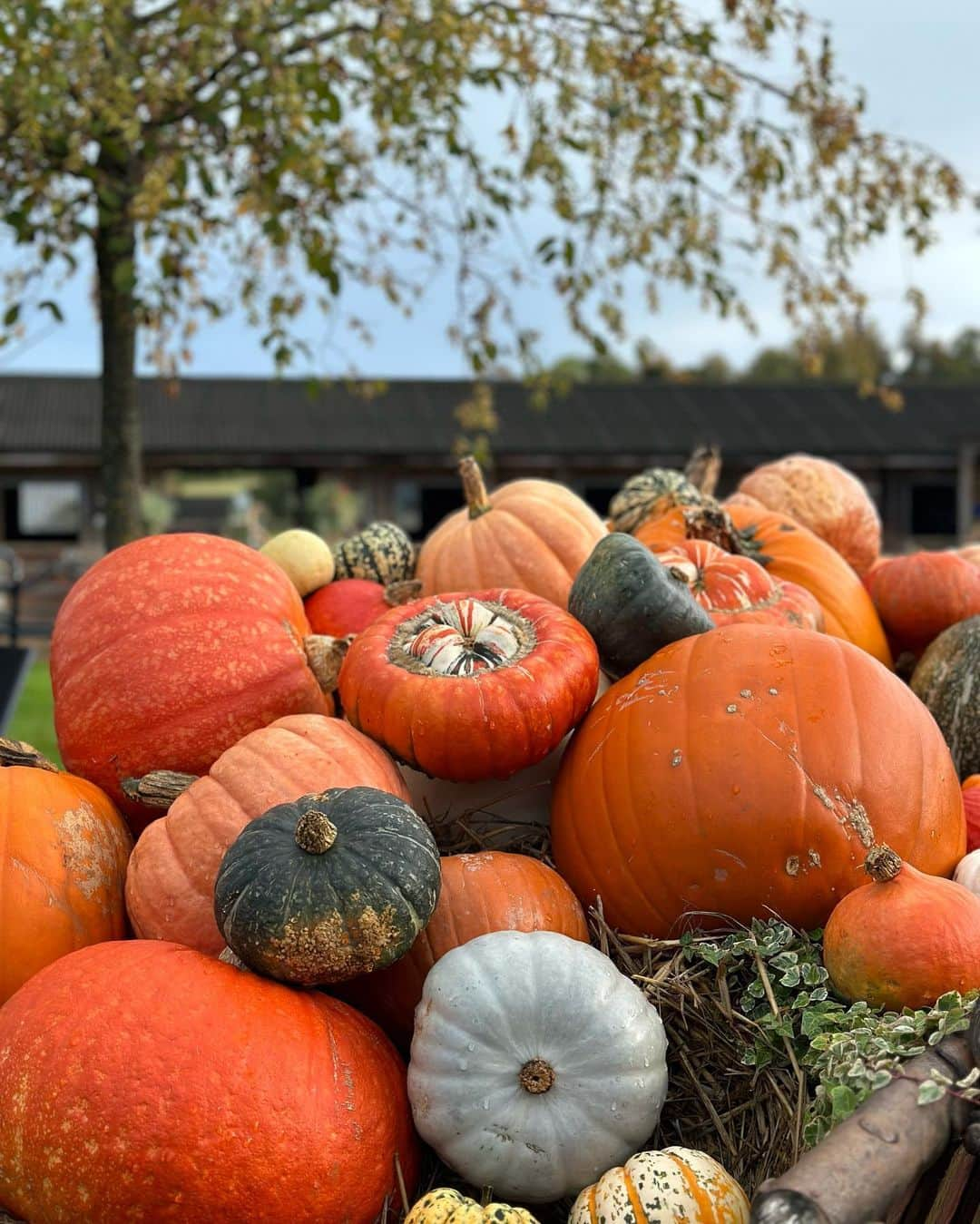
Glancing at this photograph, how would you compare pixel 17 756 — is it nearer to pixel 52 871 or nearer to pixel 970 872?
pixel 52 871

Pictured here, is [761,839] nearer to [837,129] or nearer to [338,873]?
[338,873]

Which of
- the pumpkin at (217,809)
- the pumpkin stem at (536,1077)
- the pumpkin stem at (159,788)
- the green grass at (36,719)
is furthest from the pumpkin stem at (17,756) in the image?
the green grass at (36,719)

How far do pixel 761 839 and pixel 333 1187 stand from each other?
1054 millimetres

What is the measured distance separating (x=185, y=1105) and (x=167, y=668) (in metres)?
1.22

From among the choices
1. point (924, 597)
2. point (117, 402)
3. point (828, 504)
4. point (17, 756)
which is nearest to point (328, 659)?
point (17, 756)

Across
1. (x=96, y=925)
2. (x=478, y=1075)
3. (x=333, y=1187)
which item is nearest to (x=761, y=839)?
(x=478, y=1075)

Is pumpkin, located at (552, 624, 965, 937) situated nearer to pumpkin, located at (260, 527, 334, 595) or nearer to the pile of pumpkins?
the pile of pumpkins

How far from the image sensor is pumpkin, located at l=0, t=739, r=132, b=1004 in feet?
8.04

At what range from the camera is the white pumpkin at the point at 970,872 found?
96.6 inches

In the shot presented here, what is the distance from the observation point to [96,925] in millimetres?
2551

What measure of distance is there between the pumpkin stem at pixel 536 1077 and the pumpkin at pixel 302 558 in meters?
2.00

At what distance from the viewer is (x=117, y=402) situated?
7363mm

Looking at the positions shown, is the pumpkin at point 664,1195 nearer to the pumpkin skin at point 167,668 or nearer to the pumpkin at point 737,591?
the pumpkin skin at point 167,668

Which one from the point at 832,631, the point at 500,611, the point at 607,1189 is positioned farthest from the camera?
the point at 832,631
